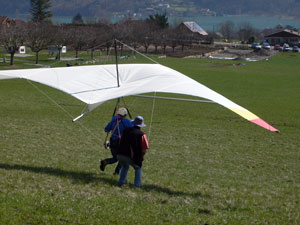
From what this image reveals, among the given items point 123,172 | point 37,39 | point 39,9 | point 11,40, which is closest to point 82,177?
point 123,172

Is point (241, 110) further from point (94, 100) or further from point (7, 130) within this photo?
point (7, 130)

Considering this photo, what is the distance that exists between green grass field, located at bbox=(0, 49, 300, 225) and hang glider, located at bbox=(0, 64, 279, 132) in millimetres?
2053

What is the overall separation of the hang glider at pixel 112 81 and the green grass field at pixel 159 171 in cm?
205

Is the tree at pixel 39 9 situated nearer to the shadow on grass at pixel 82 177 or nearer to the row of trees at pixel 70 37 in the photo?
the row of trees at pixel 70 37

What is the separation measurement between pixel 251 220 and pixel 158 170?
15.7 feet

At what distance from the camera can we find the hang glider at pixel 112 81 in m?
11.2

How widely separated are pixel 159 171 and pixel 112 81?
3.03 metres

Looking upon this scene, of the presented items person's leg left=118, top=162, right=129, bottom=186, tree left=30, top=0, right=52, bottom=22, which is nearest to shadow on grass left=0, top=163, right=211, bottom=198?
person's leg left=118, top=162, right=129, bottom=186

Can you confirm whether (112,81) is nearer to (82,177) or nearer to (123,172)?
(82,177)

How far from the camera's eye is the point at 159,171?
12586 millimetres

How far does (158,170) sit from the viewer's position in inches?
501

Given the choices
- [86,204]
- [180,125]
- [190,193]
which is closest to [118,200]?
[86,204]

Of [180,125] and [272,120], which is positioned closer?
[180,125]

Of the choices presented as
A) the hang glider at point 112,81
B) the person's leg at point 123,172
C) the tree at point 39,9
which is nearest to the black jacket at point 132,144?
the person's leg at point 123,172
